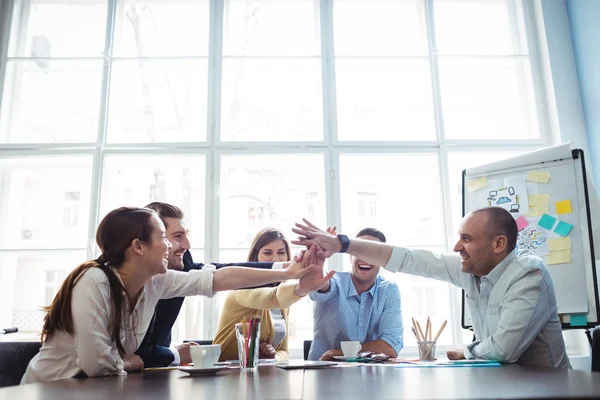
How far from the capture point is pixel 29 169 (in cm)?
406

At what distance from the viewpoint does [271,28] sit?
421 centimetres

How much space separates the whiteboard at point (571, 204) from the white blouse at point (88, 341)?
7.35 ft

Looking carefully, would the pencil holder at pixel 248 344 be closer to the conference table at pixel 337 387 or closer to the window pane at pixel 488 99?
the conference table at pixel 337 387

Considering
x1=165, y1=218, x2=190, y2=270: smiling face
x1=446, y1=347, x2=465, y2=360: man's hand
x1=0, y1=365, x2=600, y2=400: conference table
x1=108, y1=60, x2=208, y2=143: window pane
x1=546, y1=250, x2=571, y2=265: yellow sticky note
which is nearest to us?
x1=0, y1=365, x2=600, y2=400: conference table

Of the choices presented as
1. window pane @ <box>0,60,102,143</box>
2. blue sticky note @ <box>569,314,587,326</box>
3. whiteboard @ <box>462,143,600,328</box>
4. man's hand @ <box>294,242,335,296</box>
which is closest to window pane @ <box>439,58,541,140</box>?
whiteboard @ <box>462,143,600,328</box>

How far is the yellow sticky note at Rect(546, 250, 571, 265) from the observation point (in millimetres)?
2895

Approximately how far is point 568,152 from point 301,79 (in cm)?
203

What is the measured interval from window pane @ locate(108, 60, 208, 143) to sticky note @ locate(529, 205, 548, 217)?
2316 mm

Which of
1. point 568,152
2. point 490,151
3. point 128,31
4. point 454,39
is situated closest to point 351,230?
point 490,151

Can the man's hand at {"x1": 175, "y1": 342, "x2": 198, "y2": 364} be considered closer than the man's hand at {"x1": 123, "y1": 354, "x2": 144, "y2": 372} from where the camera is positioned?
No

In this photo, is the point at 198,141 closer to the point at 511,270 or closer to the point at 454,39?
the point at 454,39

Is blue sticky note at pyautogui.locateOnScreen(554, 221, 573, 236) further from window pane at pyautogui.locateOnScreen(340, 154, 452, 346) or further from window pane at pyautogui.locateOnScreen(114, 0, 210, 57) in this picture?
window pane at pyautogui.locateOnScreen(114, 0, 210, 57)

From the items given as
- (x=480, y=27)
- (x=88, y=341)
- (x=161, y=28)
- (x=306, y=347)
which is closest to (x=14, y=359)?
(x=88, y=341)

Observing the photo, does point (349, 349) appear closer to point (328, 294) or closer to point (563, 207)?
point (328, 294)
